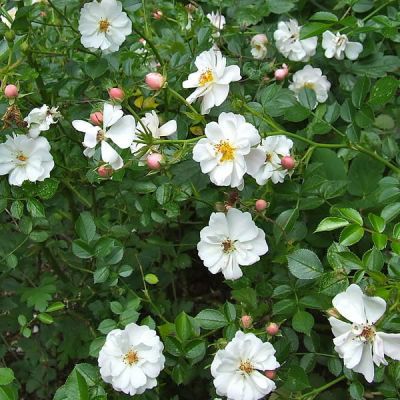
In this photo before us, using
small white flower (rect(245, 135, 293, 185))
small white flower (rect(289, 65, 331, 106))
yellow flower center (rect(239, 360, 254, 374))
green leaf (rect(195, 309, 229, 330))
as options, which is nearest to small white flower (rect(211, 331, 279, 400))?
yellow flower center (rect(239, 360, 254, 374))

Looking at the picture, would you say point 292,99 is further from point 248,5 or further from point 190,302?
point 190,302

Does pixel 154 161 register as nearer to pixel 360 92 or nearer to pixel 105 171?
pixel 105 171

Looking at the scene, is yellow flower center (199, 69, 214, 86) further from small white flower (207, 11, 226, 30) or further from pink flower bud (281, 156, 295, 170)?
small white flower (207, 11, 226, 30)

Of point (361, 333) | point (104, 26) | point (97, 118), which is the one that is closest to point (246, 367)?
point (361, 333)

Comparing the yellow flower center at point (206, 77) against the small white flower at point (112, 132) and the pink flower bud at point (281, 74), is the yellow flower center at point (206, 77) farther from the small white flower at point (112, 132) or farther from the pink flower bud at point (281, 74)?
the pink flower bud at point (281, 74)

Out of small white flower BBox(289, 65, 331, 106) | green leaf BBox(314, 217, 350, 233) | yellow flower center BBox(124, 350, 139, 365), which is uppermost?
green leaf BBox(314, 217, 350, 233)

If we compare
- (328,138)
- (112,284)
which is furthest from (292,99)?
(112,284)
